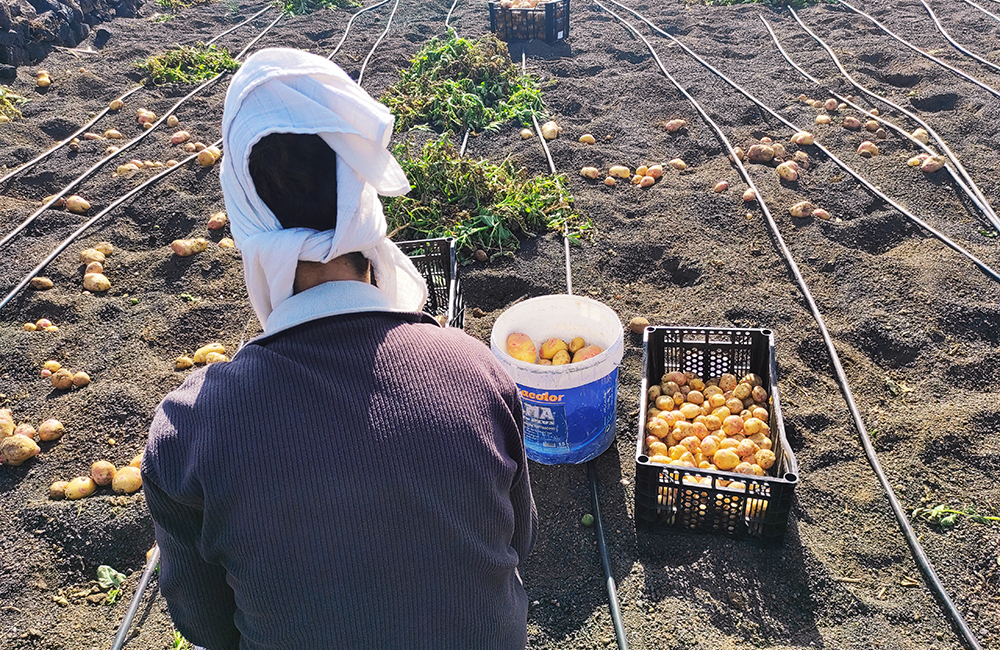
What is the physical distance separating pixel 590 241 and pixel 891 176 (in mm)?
2415

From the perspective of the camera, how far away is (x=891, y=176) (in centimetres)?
507

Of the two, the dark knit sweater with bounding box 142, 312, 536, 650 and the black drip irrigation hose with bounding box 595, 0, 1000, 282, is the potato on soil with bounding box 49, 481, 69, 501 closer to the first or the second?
the dark knit sweater with bounding box 142, 312, 536, 650

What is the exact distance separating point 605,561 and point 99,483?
2.24 m

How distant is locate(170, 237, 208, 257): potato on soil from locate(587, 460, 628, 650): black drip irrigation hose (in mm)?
3146

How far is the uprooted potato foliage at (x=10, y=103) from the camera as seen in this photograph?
648cm

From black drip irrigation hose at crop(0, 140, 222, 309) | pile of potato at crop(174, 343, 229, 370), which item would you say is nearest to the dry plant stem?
pile of potato at crop(174, 343, 229, 370)

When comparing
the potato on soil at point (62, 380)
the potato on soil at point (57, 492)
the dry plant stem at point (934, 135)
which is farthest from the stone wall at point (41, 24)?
the dry plant stem at point (934, 135)

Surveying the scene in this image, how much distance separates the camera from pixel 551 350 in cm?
298

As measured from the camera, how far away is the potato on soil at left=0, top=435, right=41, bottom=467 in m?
3.10

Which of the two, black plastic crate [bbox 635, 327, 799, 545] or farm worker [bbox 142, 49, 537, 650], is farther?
black plastic crate [bbox 635, 327, 799, 545]

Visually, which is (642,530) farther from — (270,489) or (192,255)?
(192,255)

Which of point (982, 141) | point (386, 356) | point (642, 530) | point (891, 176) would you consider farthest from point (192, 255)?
point (982, 141)

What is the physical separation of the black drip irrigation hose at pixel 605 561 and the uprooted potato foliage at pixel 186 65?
6.98 metres

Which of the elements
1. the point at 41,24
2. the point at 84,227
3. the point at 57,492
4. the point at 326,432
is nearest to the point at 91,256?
the point at 84,227
